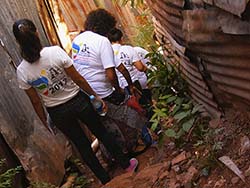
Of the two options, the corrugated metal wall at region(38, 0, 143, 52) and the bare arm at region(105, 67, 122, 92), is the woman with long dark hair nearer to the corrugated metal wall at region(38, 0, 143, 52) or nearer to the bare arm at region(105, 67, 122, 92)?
the bare arm at region(105, 67, 122, 92)

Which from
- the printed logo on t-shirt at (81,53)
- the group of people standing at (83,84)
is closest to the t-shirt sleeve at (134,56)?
the group of people standing at (83,84)

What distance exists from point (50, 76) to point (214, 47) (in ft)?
5.74

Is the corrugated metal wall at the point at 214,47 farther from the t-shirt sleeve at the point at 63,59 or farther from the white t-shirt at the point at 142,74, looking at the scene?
the white t-shirt at the point at 142,74

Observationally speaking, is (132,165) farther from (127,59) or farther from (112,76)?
(127,59)

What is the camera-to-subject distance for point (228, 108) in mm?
4613

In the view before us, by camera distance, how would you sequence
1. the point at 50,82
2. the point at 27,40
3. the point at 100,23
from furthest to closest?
the point at 100,23 < the point at 50,82 < the point at 27,40

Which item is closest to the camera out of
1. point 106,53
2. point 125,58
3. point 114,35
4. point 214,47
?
point 214,47

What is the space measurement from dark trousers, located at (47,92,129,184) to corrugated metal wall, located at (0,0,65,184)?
29.5 inches

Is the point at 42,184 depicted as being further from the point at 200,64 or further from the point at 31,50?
the point at 200,64

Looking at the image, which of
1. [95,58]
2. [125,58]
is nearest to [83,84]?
[95,58]

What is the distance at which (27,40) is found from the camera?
4.86 metres

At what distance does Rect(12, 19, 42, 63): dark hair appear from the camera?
4832mm

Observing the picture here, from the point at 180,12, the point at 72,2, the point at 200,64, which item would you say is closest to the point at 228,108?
the point at 200,64

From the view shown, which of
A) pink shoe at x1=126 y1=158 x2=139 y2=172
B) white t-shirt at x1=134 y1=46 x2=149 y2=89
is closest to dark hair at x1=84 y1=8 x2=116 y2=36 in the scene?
white t-shirt at x1=134 y1=46 x2=149 y2=89
